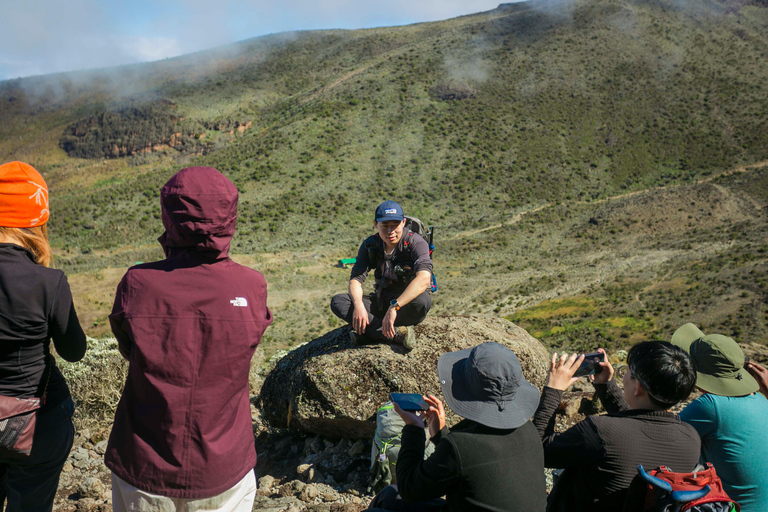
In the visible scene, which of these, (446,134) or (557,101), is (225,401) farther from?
(557,101)

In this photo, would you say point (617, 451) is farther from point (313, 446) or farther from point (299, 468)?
point (313, 446)

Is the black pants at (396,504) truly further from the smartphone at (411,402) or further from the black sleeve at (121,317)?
the black sleeve at (121,317)

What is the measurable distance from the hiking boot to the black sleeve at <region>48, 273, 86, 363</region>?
108 inches

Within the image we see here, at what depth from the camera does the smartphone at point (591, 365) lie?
9.53ft

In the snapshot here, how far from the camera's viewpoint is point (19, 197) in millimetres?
2281

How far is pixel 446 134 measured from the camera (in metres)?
49.4

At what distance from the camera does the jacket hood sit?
1.88 m

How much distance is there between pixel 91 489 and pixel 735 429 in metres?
4.68

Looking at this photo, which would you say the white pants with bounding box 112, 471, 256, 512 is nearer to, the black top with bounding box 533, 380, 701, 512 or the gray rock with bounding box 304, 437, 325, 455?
the black top with bounding box 533, 380, 701, 512

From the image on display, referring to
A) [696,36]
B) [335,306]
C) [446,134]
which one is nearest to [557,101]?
[446,134]

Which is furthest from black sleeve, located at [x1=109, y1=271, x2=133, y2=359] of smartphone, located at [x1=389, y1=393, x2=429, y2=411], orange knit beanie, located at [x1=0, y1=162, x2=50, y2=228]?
smartphone, located at [x1=389, y1=393, x2=429, y2=411]

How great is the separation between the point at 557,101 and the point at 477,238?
2600cm

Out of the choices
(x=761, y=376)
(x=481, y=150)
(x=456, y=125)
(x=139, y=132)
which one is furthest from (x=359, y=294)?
(x=139, y=132)

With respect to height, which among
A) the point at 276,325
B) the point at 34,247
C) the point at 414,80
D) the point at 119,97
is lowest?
the point at 276,325
